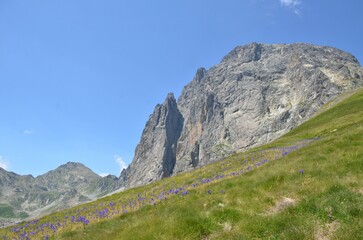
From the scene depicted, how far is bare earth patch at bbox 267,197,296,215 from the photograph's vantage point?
12.2 meters

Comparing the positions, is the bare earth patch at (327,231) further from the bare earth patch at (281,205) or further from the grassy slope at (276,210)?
the bare earth patch at (281,205)

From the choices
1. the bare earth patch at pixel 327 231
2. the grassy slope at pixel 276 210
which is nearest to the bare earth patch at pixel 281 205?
the grassy slope at pixel 276 210

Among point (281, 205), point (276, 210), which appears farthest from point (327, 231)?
point (281, 205)

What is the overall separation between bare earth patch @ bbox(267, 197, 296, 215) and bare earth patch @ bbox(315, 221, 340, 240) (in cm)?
217

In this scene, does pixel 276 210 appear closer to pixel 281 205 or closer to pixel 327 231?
pixel 281 205

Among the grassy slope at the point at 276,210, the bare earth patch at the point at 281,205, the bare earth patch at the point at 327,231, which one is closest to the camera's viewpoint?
the bare earth patch at the point at 327,231

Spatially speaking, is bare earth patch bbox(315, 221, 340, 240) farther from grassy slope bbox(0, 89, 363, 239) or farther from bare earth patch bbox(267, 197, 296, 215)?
bare earth patch bbox(267, 197, 296, 215)

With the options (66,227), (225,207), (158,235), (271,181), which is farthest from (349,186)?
(66,227)

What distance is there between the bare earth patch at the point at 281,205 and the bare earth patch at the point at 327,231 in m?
2.17

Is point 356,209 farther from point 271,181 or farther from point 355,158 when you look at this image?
point 355,158

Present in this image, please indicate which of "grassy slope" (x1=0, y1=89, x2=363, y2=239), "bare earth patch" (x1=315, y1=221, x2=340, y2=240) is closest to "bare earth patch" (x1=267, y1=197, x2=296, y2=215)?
"grassy slope" (x1=0, y1=89, x2=363, y2=239)

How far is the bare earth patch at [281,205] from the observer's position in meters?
12.2

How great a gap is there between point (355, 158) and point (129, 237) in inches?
448

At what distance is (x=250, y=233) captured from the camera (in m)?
10.3
